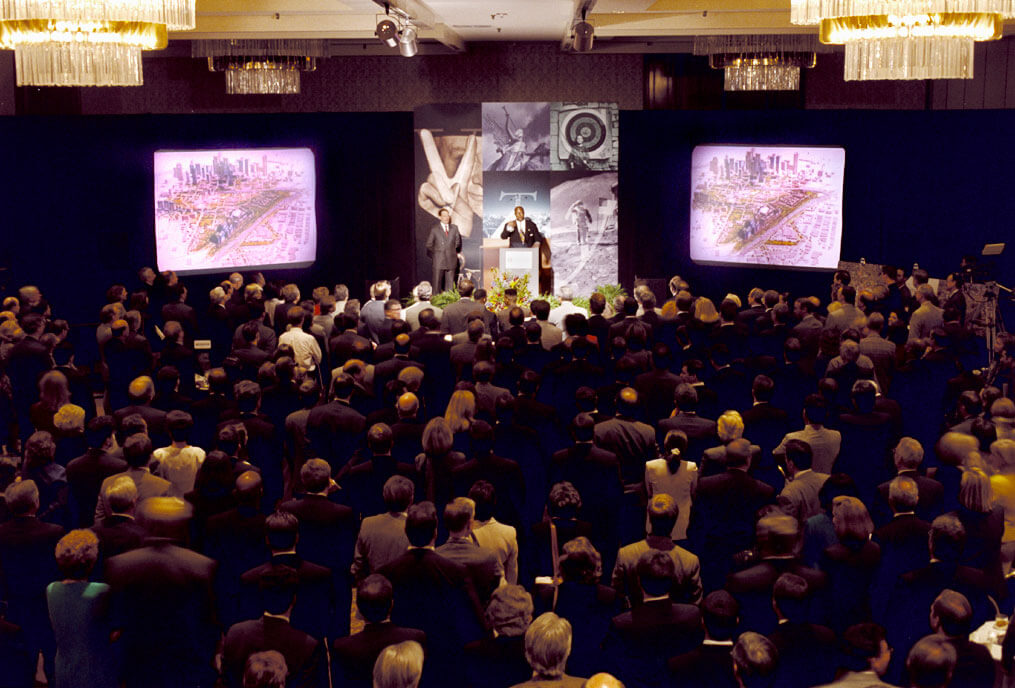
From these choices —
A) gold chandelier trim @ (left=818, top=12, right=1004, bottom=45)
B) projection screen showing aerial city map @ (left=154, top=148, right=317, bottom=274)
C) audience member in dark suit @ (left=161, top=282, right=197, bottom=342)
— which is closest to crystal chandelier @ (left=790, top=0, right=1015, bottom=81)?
gold chandelier trim @ (left=818, top=12, right=1004, bottom=45)

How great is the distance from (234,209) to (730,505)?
10.5 metres

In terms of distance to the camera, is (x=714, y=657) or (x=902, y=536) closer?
(x=714, y=657)

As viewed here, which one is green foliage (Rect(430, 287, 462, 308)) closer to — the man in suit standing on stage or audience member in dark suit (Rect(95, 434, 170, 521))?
the man in suit standing on stage

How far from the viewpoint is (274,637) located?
3957mm

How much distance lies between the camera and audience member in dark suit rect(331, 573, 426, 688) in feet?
12.6

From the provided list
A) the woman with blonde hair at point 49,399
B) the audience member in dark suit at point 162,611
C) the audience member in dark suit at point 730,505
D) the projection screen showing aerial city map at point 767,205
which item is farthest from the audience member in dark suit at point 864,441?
the projection screen showing aerial city map at point 767,205

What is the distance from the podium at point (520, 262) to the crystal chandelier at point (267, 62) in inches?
129

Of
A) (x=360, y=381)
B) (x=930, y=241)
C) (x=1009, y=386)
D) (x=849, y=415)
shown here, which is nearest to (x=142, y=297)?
(x=360, y=381)

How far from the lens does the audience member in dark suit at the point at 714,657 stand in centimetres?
373

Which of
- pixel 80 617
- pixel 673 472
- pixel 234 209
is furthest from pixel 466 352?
pixel 234 209

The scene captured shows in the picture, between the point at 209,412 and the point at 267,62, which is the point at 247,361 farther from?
the point at 267,62

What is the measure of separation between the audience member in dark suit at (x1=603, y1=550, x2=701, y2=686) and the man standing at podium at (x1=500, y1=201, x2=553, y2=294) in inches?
405

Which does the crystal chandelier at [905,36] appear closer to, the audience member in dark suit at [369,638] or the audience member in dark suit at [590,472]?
the audience member in dark suit at [590,472]

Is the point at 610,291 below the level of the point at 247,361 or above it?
above
